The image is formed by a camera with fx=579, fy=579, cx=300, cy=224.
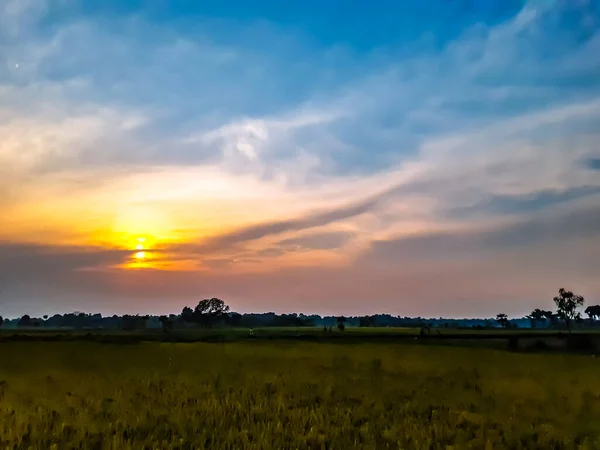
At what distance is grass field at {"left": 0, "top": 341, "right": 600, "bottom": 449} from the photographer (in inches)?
550

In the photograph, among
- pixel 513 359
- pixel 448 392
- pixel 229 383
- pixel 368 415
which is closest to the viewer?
pixel 368 415

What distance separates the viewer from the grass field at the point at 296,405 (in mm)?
13969

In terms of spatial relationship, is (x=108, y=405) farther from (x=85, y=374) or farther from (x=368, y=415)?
(x=85, y=374)

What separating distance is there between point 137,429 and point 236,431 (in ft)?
8.51

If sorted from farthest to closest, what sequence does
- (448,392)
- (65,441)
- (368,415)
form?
1. (448,392)
2. (368,415)
3. (65,441)

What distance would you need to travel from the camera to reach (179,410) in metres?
17.2

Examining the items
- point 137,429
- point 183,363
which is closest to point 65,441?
point 137,429

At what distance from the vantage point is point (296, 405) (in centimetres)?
1897

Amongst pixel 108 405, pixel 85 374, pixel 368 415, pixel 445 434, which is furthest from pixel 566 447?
pixel 85 374

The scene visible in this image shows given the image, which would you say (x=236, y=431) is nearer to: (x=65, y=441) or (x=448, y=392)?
(x=65, y=441)

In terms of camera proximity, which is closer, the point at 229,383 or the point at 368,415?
the point at 368,415

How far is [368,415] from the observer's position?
1712cm

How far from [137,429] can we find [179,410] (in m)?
2.53

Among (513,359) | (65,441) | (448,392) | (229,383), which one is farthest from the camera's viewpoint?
(513,359)
